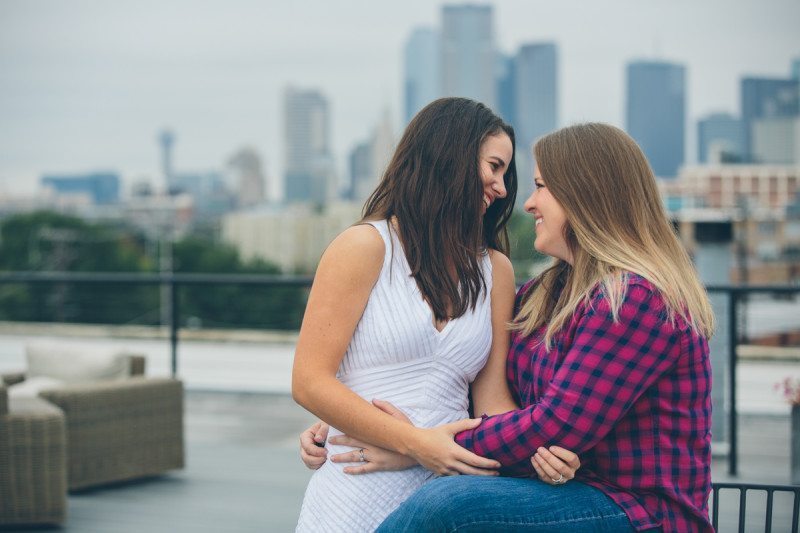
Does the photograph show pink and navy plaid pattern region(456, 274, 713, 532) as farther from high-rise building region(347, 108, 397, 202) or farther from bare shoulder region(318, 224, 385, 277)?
high-rise building region(347, 108, 397, 202)

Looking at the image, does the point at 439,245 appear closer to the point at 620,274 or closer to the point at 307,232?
the point at 620,274

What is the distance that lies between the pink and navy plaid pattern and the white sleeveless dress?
5.4 inches

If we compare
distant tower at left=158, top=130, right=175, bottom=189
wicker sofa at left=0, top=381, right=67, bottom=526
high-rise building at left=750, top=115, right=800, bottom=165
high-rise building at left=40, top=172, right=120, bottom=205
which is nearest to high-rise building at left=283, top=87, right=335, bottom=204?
distant tower at left=158, top=130, right=175, bottom=189

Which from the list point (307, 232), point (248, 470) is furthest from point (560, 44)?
point (248, 470)

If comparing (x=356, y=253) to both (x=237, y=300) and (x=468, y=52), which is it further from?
(x=468, y=52)

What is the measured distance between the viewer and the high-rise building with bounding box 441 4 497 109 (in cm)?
8953

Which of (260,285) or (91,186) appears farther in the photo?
(91,186)

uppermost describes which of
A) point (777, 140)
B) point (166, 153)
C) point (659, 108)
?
point (659, 108)

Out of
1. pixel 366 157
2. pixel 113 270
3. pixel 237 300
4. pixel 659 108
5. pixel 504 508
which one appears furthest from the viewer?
pixel 366 157

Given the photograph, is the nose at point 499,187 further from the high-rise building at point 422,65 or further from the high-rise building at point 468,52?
the high-rise building at point 422,65

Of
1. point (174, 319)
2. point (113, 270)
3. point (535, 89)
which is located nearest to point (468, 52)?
point (535, 89)

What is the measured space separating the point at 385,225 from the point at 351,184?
8311 centimetres

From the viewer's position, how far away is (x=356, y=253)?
4.99ft

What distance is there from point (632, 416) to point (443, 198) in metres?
0.48
